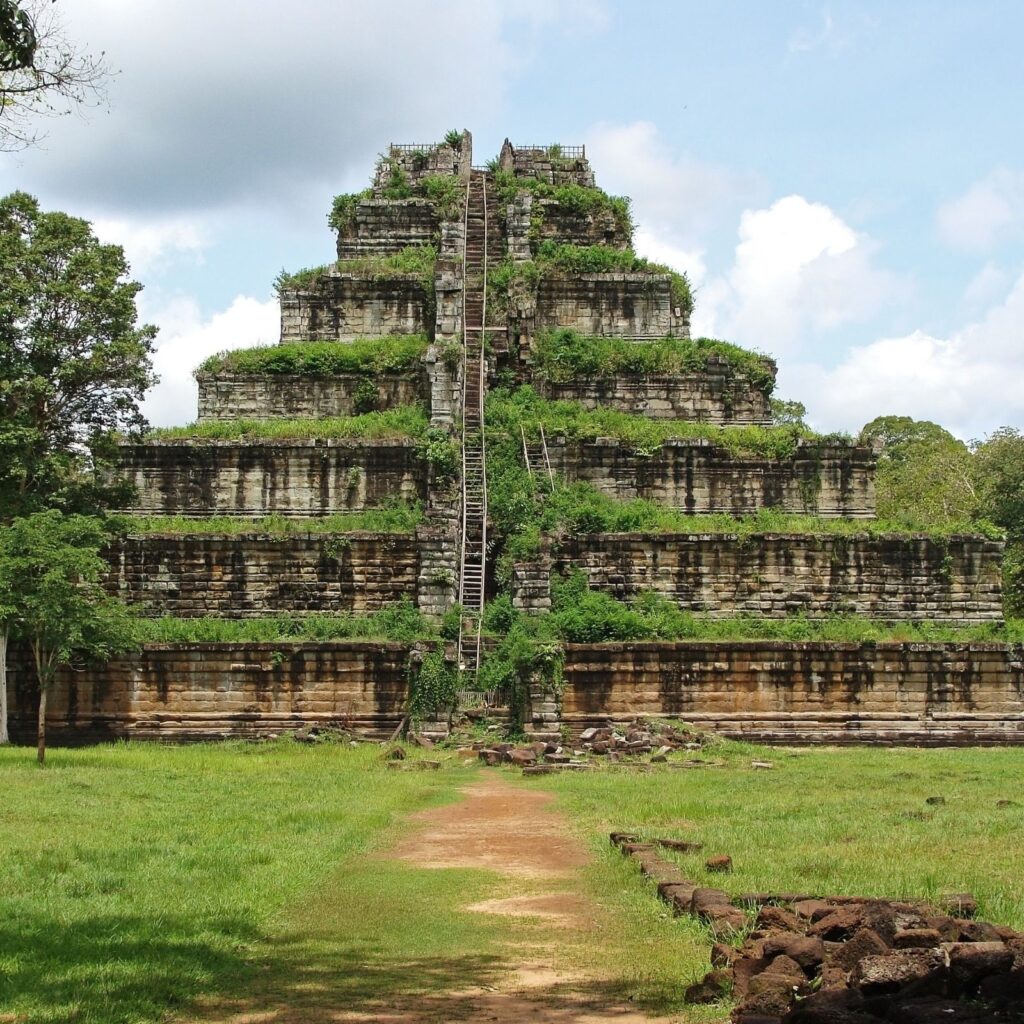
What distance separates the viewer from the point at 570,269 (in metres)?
30.4

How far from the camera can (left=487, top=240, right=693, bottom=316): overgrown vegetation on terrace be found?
2991 centimetres

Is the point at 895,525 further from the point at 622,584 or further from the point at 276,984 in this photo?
the point at 276,984

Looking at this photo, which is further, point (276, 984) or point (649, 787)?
point (649, 787)

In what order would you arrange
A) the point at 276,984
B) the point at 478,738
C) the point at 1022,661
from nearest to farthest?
1. the point at 276,984
2. the point at 478,738
3. the point at 1022,661

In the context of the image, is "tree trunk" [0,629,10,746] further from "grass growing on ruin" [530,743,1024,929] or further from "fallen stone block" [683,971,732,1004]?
"fallen stone block" [683,971,732,1004]

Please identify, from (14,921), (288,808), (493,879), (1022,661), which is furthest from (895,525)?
(14,921)

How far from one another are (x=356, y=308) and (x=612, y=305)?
604 cm

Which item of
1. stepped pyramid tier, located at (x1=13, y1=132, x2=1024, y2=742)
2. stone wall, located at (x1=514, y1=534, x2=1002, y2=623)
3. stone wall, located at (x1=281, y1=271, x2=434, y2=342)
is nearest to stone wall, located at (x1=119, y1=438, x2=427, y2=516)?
stepped pyramid tier, located at (x1=13, y1=132, x2=1024, y2=742)

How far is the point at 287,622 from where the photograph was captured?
2272cm

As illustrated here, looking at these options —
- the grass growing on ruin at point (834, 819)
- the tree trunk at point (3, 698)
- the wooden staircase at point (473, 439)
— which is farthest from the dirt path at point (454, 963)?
the tree trunk at point (3, 698)

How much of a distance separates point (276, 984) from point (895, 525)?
2043 cm

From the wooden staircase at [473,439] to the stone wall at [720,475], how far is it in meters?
1.76

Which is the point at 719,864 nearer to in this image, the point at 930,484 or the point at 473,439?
the point at 473,439

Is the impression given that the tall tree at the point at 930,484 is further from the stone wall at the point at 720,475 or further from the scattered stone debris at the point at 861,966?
the scattered stone debris at the point at 861,966
